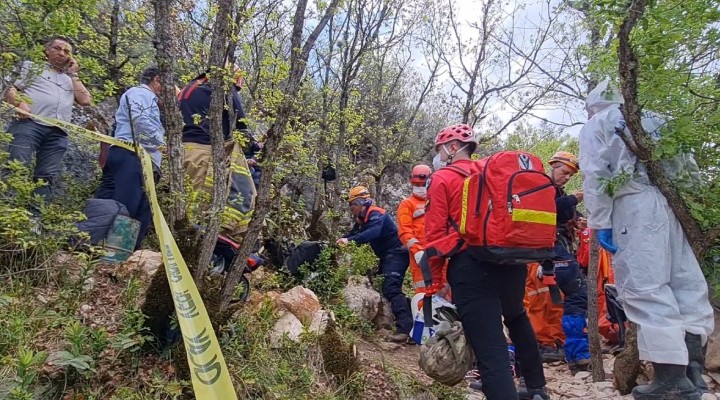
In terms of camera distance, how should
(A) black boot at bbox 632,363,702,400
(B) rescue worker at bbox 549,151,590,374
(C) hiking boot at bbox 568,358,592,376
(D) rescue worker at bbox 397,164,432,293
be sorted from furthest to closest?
(D) rescue worker at bbox 397,164,432,293
(B) rescue worker at bbox 549,151,590,374
(C) hiking boot at bbox 568,358,592,376
(A) black boot at bbox 632,363,702,400

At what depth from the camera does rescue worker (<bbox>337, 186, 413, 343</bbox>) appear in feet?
22.5

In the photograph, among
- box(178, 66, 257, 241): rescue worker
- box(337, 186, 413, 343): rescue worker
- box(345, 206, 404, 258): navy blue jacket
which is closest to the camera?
box(178, 66, 257, 241): rescue worker

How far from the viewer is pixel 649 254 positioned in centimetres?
326

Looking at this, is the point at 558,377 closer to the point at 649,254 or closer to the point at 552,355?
the point at 552,355

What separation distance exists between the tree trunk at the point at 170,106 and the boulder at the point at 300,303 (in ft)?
5.28

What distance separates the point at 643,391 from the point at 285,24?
753 cm

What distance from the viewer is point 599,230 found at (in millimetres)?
A: 3746

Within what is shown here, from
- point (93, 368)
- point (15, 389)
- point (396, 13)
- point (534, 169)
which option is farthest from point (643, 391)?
point (396, 13)

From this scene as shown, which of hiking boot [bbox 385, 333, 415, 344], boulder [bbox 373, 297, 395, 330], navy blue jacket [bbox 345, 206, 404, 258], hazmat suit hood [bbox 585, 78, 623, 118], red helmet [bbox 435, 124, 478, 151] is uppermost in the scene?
hazmat suit hood [bbox 585, 78, 623, 118]

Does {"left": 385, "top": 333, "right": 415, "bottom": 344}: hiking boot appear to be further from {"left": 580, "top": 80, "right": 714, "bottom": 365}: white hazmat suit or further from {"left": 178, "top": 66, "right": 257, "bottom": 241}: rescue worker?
{"left": 580, "top": 80, "right": 714, "bottom": 365}: white hazmat suit

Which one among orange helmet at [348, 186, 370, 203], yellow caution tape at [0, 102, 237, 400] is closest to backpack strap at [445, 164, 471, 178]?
yellow caution tape at [0, 102, 237, 400]

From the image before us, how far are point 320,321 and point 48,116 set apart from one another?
3.15 m

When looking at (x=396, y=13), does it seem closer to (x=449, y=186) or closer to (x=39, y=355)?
(x=449, y=186)

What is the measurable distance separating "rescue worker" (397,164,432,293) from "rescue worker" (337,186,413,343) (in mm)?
617
